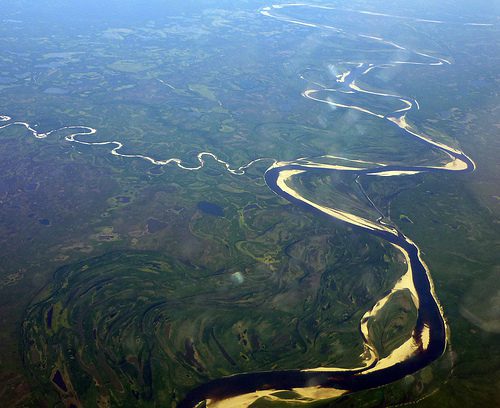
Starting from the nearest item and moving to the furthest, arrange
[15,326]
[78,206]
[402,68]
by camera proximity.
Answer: [15,326]
[78,206]
[402,68]

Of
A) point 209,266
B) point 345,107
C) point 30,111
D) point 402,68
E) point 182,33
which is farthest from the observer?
point 182,33

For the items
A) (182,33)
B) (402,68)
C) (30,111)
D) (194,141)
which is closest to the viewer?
(194,141)

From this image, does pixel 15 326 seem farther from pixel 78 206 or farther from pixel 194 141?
pixel 194 141

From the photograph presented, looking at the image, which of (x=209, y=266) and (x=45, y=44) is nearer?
(x=209, y=266)

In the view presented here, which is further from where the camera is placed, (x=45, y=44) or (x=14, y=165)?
(x=45, y=44)

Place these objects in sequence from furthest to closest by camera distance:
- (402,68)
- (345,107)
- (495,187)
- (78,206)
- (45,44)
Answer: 1. (45,44)
2. (402,68)
3. (345,107)
4. (495,187)
5. (78,206)

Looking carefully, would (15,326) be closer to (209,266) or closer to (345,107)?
(209,266)

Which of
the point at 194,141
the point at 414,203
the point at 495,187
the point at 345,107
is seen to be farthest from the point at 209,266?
the point at 345,107

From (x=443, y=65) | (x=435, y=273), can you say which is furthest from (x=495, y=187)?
(x=443, y=65)
